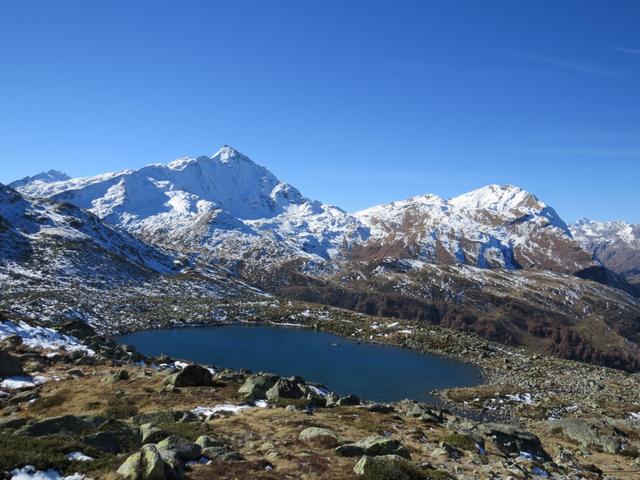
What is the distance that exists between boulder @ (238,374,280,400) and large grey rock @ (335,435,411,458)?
15.4m

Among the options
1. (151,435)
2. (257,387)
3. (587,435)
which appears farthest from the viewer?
(587,435)

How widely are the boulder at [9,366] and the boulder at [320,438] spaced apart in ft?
97.8

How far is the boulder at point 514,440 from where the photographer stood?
33.6 meters

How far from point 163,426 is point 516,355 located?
390ft

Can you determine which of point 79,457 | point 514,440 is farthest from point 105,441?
point 514,440

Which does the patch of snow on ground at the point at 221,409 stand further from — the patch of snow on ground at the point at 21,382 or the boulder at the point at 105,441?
the patch of snow on ground at the point at 21,382

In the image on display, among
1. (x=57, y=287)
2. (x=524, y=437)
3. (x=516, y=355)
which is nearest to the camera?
(x=524, y=437)

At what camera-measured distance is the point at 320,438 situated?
85.8 ft

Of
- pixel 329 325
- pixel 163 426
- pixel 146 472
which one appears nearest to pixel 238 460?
pixel 146 472

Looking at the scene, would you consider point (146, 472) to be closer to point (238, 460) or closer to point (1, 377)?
point (238, 460)

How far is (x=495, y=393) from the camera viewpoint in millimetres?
82438

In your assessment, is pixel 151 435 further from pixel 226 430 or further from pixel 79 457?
pixel 226 430

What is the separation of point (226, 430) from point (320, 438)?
19.9 feet

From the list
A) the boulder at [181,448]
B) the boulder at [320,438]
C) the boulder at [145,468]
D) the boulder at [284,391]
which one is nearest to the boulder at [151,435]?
the boulder at [181,448]
